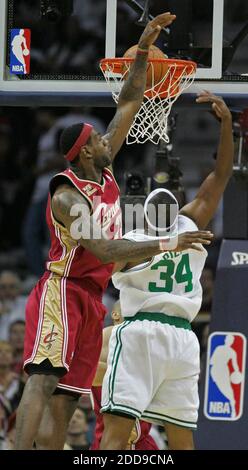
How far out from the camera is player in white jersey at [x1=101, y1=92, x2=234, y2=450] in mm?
6070

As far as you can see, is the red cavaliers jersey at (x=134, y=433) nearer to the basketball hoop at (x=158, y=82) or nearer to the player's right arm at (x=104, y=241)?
the player's right arm at (x=104, y=241)

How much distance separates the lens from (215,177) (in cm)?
655

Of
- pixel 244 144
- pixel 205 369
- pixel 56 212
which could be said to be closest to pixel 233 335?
pixel 205 369

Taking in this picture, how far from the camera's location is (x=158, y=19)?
239 inches

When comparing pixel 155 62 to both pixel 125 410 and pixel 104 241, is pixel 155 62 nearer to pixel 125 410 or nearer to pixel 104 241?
pixel 104 241

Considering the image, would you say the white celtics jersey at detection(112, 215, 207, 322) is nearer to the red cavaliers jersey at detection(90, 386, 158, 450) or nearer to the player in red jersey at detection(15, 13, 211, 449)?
the player in red jersey at detection(15, 13, 211, 449)

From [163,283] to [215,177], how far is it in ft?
2.40

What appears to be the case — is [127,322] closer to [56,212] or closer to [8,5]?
[56,212]

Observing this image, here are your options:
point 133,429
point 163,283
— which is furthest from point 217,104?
point 133,429

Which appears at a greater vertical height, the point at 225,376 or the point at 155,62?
the point at 155,62

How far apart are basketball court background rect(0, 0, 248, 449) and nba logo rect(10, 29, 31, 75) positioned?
32 millimetres

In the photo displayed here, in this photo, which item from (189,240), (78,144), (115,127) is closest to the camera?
(189,240)

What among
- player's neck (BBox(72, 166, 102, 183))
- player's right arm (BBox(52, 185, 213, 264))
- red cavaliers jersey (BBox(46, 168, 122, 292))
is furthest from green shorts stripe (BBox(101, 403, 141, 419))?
player's neck (BBox(72, 166, 102, 183))
